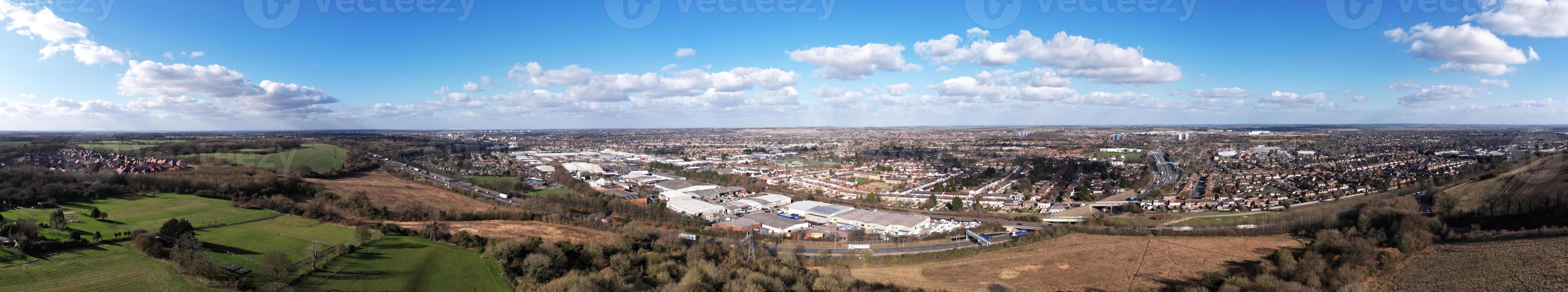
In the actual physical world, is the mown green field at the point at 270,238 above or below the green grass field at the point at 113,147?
below

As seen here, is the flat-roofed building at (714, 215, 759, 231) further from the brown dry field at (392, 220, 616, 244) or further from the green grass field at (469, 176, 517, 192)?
the green grass field at (469, 176, 517, 192)

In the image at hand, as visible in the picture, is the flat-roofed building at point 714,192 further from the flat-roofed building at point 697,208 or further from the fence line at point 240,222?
the fence line at point 240,222

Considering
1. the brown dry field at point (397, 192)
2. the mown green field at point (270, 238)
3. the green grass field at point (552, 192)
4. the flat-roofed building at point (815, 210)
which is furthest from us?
the green grass field at point (552, 192)

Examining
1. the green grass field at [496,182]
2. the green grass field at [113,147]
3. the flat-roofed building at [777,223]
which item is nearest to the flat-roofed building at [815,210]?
the flat-roofed building at [777,223]

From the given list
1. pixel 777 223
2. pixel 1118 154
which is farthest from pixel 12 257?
pixel 1118 154

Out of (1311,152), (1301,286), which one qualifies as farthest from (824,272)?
(1311,152)

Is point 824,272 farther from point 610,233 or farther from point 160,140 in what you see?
point 160,140
